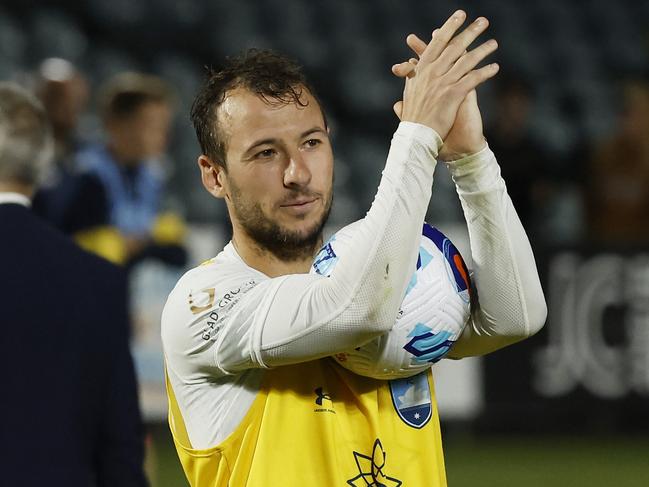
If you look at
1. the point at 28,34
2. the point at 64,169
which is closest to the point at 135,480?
the point at 64,169

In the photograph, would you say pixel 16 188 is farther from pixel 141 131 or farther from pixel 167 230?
pixel 167 230

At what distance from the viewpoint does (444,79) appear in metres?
2.65

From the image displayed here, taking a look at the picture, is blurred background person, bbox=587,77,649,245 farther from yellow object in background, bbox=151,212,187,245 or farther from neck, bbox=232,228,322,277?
neck, bbox=232,228,322,277

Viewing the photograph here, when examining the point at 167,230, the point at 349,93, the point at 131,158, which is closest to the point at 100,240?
the point at 131,158

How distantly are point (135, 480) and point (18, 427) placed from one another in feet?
1.03

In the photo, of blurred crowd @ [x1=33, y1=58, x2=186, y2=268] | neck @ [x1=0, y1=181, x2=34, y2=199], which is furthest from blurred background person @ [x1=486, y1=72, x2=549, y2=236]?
neck @ [x1=0, y1=181, x2=34, y2=199]

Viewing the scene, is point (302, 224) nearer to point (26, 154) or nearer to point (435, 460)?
point (435, 460)

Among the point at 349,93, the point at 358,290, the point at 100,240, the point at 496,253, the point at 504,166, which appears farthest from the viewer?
the point at 349,93

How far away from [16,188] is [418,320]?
115cm

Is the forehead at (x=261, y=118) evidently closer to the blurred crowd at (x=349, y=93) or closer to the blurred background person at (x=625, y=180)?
the blurred crowd at (x=349, y=93)

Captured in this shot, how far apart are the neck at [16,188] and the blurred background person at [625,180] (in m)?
6.96

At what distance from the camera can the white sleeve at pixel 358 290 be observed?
101 inches

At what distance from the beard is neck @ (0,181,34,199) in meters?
0.62

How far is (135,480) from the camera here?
312 cm
